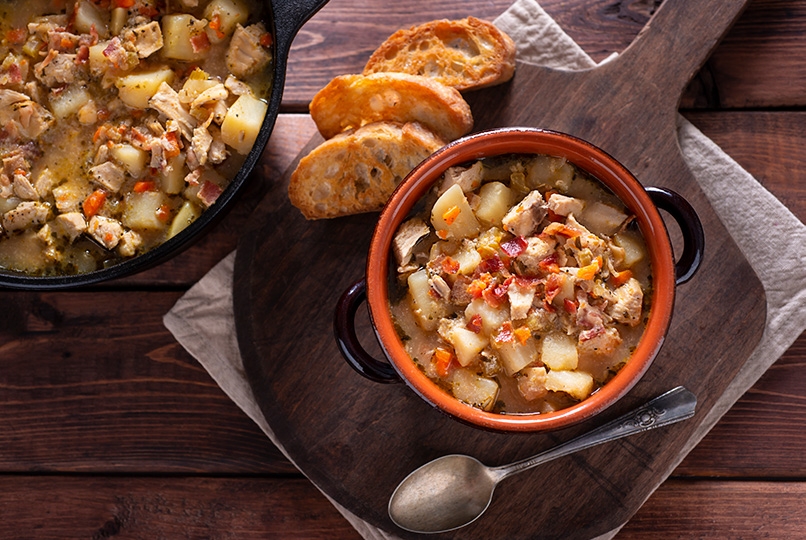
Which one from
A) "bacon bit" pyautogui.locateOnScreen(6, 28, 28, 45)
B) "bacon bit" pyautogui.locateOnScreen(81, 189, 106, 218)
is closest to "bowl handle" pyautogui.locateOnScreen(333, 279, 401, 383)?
"bacon bit" pyautogui.locateOnScreen(81, 189, 106, 218)

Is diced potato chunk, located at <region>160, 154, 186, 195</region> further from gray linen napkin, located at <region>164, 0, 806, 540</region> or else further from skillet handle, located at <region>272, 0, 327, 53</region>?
skillet handle, located at <region>272, 0, 327, 53</region>

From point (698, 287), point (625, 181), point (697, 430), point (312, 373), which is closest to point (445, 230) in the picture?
point (625, 181)

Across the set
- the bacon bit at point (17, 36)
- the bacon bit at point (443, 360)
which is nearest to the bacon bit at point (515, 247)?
the bacon bit at point (443, 360)

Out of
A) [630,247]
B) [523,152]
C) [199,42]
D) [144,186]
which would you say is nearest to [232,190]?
[144,186]

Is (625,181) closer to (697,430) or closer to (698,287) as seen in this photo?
(698,287)

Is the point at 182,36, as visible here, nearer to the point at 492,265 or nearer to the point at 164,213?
the point at 164,213
